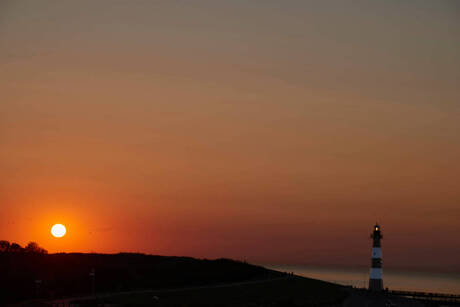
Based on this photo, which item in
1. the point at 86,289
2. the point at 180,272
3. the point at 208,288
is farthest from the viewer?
the point at 180,272

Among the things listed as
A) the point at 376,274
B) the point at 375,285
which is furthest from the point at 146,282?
the point at 376,274

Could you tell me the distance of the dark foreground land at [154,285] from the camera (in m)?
80.2

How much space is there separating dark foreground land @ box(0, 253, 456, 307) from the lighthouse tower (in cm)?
348

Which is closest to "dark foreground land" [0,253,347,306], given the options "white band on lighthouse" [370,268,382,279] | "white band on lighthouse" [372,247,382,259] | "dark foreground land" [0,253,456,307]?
"dark foreground land" [0,253,456,307]

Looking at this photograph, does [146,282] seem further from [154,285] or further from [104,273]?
[104,273]

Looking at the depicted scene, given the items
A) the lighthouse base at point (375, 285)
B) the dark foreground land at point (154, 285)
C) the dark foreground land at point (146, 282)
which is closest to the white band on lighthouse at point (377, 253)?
the lighthouse base at point (375, 285)

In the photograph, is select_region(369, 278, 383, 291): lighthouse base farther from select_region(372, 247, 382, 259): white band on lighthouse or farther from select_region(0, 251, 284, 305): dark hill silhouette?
select_region(0, 251, 284, 305): dark hill silhouette

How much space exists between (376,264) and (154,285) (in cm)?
4341

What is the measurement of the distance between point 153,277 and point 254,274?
21405 millimetres

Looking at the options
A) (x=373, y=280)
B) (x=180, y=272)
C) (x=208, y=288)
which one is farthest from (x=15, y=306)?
(x=373, y=280)

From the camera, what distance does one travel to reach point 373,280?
125 meters

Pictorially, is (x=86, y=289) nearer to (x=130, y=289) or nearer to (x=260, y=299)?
(x=130, y=289)

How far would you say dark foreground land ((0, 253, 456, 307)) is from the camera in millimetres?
80250

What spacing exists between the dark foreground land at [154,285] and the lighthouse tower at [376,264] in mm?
3479
